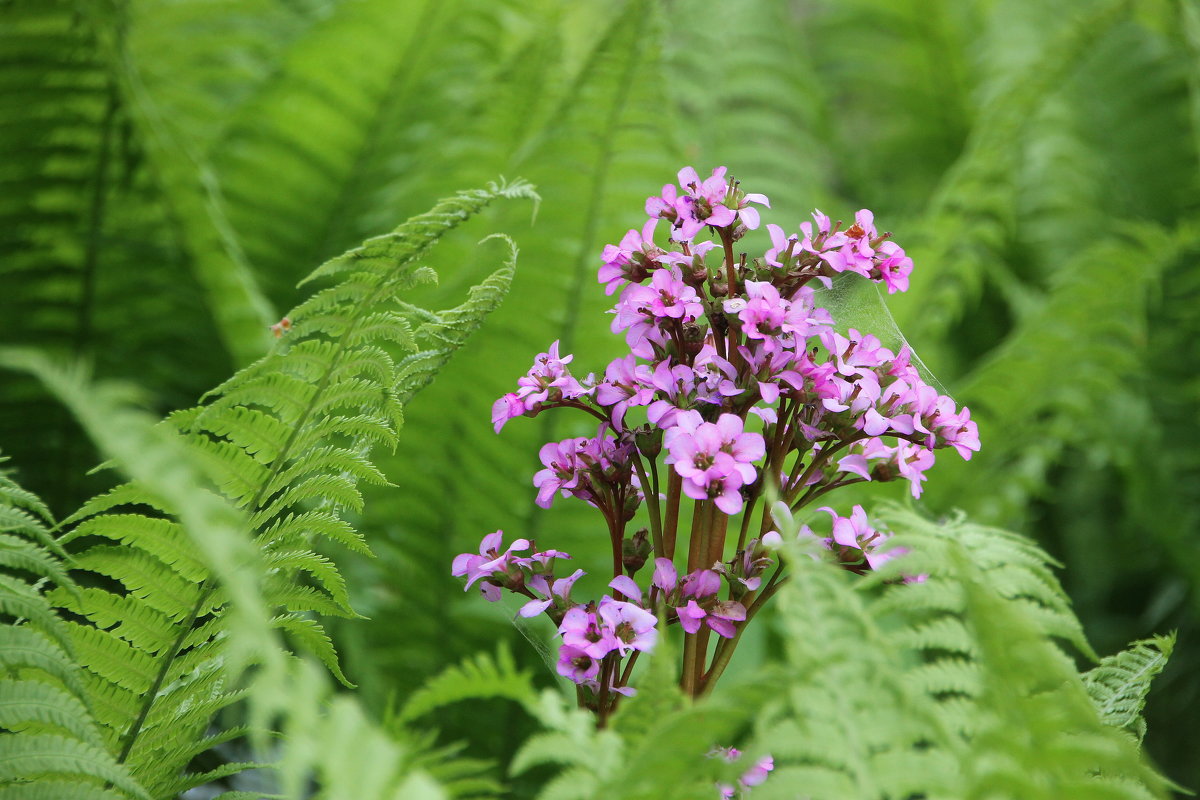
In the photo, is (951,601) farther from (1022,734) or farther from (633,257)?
(633,257)

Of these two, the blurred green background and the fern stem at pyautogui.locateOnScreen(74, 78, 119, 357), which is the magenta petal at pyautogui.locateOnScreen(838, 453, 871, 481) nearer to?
the blurred green background

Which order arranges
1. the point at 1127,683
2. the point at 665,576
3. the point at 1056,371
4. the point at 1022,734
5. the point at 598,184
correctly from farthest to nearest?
1. the point at 1056,371
2. the point at 598,184
3. the point at 1127,683
4. the point at 665,576
5. the point at 1022,734

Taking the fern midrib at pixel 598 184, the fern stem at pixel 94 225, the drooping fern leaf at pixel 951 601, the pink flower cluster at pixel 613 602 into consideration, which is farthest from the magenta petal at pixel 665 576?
the fern stem at pixel 94 225

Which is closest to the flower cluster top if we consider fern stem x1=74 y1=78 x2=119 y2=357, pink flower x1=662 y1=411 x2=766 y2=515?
pink flower x1=662 y1=411 x2=766 y2=515

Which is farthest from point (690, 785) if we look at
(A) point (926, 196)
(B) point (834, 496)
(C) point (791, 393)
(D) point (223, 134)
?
(A) point (926, 196)

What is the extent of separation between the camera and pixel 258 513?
57 cm

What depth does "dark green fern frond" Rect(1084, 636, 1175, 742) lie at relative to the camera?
1.93ft

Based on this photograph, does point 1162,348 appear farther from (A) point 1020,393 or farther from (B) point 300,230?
(B) point 300,230

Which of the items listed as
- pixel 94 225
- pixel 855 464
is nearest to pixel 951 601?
pixel 855 464

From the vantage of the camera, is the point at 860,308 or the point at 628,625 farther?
the point at 860,308

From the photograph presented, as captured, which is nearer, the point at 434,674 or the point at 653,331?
the point at 653,331

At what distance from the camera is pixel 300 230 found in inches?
49.3

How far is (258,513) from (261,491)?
0.05ft

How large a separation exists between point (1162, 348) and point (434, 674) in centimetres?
132
